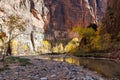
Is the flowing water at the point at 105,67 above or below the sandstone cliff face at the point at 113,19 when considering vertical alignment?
Answer: below

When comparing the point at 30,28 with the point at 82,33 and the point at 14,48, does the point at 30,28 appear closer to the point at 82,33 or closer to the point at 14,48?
the point at 14,48

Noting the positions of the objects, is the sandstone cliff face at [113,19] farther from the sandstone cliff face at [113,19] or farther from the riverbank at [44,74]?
the riverbank at [44,74]

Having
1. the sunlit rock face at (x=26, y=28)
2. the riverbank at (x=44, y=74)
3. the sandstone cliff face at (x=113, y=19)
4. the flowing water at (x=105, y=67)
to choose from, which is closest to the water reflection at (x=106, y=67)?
the flowing water at (x=105, y=67)

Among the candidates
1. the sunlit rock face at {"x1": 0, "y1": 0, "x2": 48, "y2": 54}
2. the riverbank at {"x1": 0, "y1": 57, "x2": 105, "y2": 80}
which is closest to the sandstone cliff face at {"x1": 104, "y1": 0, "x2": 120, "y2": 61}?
the sunlit rock face at {"x1": 0, "y1": 0, "x2": 48, "y2": 54}

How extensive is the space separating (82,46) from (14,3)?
242 feet

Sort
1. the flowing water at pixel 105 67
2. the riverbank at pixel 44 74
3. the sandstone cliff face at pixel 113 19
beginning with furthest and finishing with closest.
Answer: the sandstone cliff face at pixel 113 19 → the flowing water at pixel 105 67 → the riverbank at pixel 44 74

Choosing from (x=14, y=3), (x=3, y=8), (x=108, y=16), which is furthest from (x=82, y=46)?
(x=14, y=3)

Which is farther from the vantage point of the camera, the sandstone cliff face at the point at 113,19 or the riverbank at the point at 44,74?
the sandstone cliff face at the point at 113,19

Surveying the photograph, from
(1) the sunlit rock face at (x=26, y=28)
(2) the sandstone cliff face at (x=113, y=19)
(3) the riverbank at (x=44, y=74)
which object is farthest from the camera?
(1) the sunlit rock face at (x=26, y=28)

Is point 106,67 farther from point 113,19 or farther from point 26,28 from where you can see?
point 26,28

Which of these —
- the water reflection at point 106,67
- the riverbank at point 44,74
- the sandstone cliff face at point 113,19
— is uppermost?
the sandstone cliff face at point 113,19

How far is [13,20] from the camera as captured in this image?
4253 cm

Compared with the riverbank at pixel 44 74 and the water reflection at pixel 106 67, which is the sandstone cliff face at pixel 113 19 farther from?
the riverbank at pixel 44 74

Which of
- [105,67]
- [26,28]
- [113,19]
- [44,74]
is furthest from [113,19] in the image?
[44,74]
